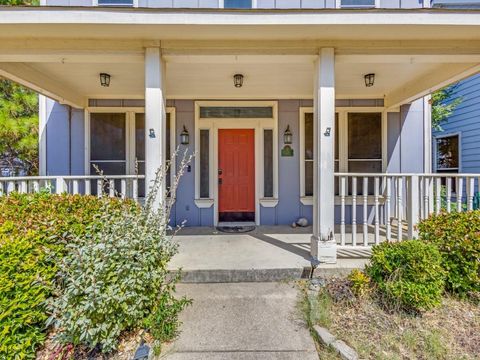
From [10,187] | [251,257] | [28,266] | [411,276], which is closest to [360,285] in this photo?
[411,276]

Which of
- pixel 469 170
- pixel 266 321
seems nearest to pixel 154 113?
pixel 266 321

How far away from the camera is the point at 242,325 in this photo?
2.49 meters

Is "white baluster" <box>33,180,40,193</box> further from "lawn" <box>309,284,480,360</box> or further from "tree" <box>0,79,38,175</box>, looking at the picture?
"lawn" <box>309,284,480,360</box>

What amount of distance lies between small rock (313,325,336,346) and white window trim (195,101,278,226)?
3241 mm

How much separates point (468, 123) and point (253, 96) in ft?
19.3

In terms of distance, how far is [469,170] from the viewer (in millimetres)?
7051

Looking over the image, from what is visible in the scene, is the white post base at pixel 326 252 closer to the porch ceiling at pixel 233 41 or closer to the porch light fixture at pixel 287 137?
the porch ceiling at pixel 233 41

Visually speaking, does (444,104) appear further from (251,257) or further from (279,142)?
(251,257)

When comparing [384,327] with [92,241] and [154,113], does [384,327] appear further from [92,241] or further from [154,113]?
[154,113]

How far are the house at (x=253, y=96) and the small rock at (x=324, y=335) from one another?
3.41 ft

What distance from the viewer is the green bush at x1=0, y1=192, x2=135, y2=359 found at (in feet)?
6.48

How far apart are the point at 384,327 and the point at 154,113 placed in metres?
3.21

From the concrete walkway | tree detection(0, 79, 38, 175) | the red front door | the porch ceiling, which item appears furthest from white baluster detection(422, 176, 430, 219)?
tree detection(0, 79, 38, 175)

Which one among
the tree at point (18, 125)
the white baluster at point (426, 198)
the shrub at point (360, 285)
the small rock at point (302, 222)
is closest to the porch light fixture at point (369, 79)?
the white baluster at point (426, 198)
